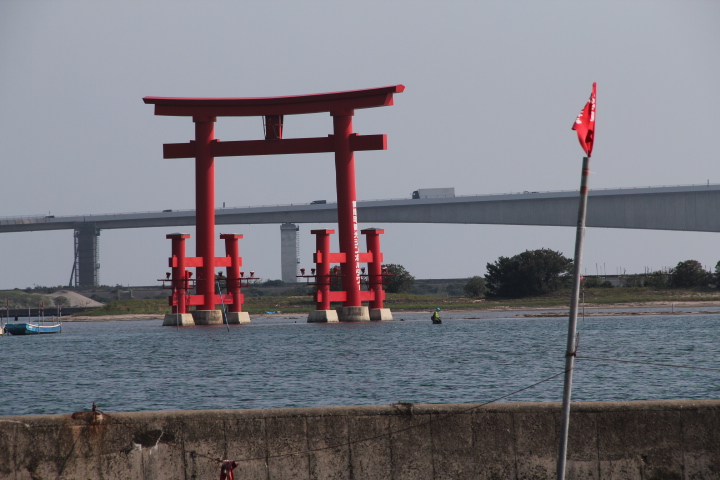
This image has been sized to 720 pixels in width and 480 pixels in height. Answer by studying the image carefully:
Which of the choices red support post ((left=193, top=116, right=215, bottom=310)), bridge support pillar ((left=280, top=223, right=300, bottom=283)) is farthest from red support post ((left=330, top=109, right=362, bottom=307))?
bridge support pillar ((left=280, top=223, right=300, bottom=283))

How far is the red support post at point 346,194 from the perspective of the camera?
57.9m

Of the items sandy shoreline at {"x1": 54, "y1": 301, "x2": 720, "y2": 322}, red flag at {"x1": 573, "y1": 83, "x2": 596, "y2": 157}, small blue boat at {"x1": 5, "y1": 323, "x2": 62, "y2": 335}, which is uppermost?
red flag at {"x1": 573, "y1": 83, "x2": 596, "y2": 157}

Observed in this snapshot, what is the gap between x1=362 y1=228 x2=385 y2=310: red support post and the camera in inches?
2498

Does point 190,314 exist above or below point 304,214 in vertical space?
below

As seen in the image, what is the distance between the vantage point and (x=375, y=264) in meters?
63.7

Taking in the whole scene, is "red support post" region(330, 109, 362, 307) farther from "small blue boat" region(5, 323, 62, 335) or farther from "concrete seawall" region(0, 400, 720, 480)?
"concrete seawall" region(0, 400, 720, 480)

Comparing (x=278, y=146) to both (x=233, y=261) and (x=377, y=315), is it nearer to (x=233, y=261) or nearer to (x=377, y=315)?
(x=233, y=261)

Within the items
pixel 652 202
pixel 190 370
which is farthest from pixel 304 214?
pixel 190 370

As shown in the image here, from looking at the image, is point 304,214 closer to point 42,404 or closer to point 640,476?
point 42,404

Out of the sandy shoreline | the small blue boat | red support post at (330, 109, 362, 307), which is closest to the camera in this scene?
red support post at (330, 109, 362, 307)

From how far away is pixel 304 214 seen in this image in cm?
10306

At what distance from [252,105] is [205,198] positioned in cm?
694

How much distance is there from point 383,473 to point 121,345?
41.3 meters

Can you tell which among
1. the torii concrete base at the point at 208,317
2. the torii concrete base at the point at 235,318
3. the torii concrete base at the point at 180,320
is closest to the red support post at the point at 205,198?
the torii concrete base at the point at 208,317
